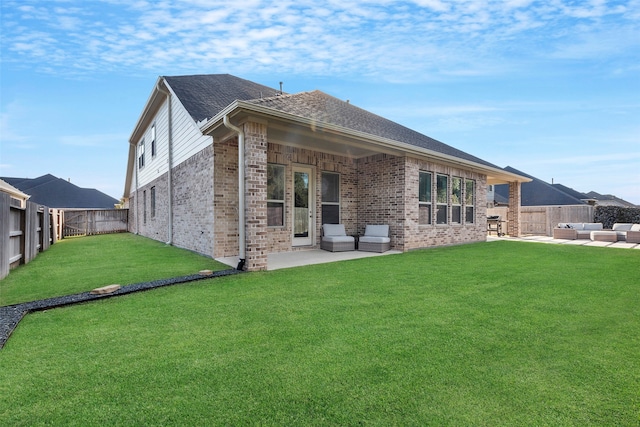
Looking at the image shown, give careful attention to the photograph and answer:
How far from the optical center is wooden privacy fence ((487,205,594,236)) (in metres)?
15.9

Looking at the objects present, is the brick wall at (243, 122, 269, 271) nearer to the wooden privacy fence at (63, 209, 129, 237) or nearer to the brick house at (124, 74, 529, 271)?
the brick house at (124, 74, 529, 271)

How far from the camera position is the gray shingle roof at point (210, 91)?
364 inches

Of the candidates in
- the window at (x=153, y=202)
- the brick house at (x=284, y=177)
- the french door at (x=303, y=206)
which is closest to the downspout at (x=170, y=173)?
the brick house at (x=284, y=177)

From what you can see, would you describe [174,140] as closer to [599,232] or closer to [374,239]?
[374,239]

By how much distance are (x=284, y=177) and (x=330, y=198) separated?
6.10 feet

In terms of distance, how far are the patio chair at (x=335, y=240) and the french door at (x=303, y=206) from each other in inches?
19.1

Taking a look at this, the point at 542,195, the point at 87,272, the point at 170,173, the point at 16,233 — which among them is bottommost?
the point at 87,272

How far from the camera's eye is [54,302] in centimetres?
392

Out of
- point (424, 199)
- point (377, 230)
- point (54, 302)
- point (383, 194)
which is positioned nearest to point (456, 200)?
point (424, 199)

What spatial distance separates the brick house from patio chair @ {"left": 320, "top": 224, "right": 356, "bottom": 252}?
48 cm

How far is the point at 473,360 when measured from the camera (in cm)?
238

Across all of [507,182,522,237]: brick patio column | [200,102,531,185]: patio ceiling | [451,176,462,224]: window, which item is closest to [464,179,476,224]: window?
[451,176,462,224]: window

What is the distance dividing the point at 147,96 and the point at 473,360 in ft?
45.9

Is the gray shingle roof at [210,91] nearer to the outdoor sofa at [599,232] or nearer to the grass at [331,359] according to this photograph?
the grass at [331,359]
